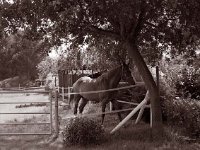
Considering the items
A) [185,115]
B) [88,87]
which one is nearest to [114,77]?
[88,87]

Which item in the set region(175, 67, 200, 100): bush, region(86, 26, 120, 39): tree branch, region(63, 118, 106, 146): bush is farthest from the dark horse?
region(63, 118, 106, 146): bush

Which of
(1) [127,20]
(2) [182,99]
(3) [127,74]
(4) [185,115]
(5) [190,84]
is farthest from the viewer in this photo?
(5) [190,84]

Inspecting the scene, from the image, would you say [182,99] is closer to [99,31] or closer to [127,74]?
[127,74]

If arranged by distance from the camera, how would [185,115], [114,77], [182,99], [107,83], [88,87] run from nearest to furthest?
1. [185,115]
2. [182,99]
3. [114,77]
4. [107,83]
5. [88,87]

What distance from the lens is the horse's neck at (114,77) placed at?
11.3m

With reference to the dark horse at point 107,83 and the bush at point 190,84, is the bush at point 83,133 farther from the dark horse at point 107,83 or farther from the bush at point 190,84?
the bush at point 190,84

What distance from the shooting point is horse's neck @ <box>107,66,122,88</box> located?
11.3m

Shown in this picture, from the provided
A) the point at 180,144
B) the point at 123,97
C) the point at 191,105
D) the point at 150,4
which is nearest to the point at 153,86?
the point at 191,105

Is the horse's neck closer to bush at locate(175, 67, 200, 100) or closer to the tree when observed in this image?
the tree

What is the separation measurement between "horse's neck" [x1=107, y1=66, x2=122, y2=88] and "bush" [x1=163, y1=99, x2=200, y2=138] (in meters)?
1.92

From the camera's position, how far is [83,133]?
8.82 meters

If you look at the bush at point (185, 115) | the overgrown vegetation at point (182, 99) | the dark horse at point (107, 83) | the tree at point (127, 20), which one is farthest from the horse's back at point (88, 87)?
the bush at point (185, 115)

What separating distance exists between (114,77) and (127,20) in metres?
3.05

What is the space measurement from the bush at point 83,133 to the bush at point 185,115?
7.77ft
